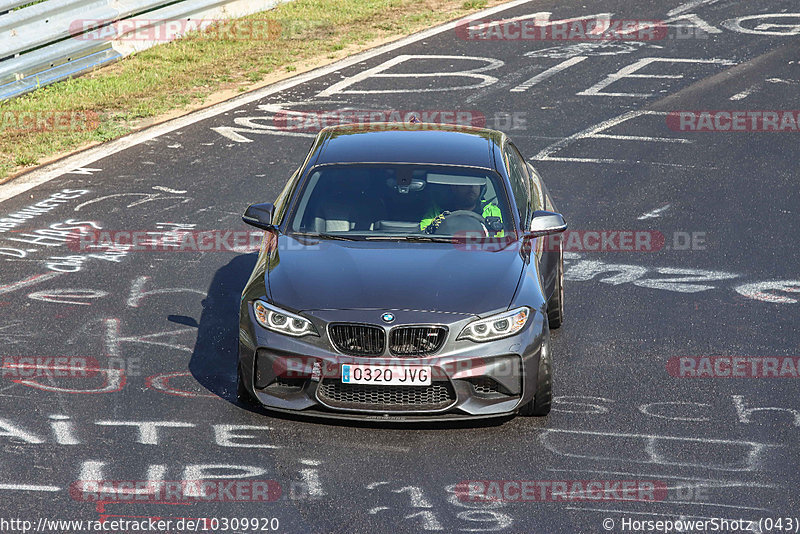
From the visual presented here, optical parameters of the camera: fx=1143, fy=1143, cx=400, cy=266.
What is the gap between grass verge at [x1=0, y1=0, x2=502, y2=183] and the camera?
14.2 m

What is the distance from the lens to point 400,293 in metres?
7.09

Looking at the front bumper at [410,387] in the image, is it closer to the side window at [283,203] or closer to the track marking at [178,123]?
the side window at [283,203]

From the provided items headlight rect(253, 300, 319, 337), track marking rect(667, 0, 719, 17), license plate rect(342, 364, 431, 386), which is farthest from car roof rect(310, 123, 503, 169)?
track marking rect(667, 0, 719, 17)

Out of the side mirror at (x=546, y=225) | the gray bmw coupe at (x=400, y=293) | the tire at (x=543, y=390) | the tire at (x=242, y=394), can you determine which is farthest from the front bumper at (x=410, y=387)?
the side mirror at (x=546, y=225)

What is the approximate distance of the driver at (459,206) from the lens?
8.13m

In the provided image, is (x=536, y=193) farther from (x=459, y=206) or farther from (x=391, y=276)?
(x=391, y=276)

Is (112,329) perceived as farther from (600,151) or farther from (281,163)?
(600,151)

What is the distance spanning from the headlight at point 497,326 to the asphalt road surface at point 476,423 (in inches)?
→ 25.3

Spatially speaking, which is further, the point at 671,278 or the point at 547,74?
the point at 547,74

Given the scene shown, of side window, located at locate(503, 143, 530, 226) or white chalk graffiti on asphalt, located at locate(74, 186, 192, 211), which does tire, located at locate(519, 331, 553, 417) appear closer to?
side window, located at locate(503, 143, 530, 226)

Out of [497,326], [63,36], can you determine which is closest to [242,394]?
[497,326]

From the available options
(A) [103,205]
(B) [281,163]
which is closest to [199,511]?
(A) [103,205]

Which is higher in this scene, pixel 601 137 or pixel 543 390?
pixel 601 137

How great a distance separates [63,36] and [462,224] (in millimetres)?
9553
